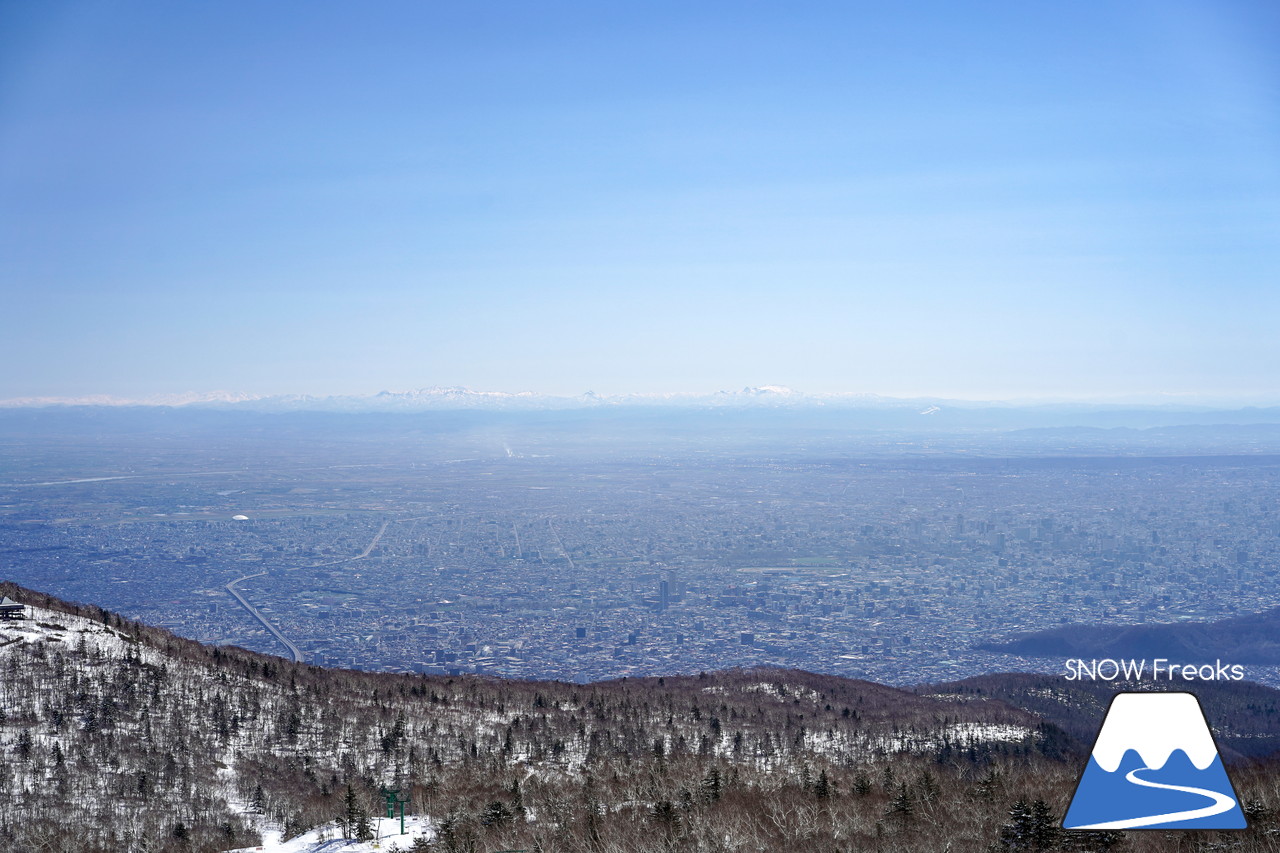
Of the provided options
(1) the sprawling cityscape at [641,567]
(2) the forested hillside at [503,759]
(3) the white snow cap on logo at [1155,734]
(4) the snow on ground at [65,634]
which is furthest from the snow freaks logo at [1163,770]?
(1) the sprawling cityscape at [641,567]

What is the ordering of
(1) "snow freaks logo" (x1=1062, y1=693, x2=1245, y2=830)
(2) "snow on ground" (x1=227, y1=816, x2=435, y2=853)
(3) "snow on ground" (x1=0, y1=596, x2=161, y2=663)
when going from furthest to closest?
(3) "snow on ground" (x1=0, y1=596, x2=161, y2=663) → (2) "snow on ground" (x1=227, y1=816, x2=435, y2=853) → (1) "snow freaks logo" (x1=1062, y1=693, x2=1245, y2=830)

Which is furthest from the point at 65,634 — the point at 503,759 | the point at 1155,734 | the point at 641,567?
the point at 641,567

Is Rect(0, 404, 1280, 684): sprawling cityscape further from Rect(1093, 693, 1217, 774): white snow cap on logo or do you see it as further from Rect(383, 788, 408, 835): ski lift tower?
Rect(1093, 693, 1217, 774): white snow cap on logo

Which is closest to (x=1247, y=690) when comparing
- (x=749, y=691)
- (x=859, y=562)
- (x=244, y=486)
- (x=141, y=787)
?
(x=749, y=691)

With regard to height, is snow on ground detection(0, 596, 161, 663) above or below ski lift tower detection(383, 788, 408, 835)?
above

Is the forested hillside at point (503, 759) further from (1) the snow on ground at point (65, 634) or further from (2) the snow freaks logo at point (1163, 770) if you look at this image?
(2) the snow freaks logo at point (1163, 770)

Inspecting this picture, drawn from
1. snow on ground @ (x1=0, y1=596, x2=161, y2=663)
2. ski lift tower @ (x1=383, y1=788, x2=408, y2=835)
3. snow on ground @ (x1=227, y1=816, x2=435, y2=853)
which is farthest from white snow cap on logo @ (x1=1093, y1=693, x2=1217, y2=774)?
snow on ground @ (x1=0, y1=596, x2=161, y2=663)

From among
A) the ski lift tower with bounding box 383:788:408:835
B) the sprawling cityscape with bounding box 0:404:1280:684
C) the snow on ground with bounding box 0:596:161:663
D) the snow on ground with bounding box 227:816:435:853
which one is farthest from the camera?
the sprawling cityscape with bounding box 0:404:1280:684
